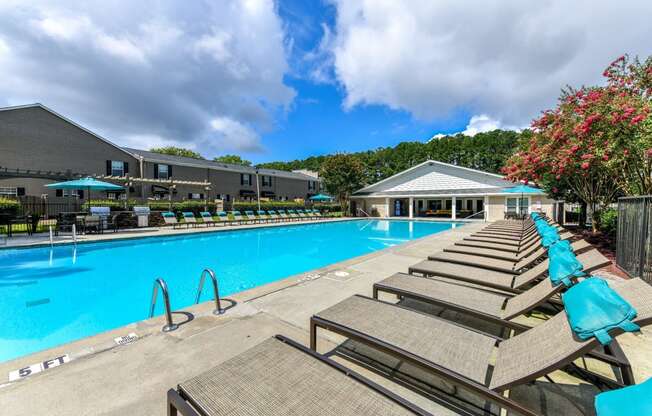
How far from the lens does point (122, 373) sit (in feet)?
7.84

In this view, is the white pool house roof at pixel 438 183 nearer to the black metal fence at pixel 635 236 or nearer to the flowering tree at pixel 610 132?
the flowering tree at pixel 610 132

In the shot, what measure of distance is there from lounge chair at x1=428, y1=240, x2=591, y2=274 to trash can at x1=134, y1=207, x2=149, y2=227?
1782 cm

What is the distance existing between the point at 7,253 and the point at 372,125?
2778cm

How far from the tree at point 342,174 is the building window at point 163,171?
15917mm

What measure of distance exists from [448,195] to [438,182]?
1684 mm

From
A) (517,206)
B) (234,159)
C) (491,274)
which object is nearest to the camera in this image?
(491,274)

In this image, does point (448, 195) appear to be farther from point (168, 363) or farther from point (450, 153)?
point (450, 153)

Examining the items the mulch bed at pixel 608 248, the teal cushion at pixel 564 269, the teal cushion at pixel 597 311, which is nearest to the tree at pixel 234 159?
the mulch bed at pixel 608 248

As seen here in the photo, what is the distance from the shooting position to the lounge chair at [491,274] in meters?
3.32

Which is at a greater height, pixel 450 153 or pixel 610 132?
pixel 450 153

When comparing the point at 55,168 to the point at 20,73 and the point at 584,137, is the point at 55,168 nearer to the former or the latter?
the point at 20,73

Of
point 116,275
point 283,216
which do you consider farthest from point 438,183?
point 116,275

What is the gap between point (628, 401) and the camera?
0.97m

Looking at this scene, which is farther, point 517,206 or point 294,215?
point 294,215
